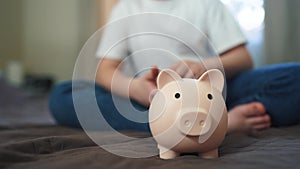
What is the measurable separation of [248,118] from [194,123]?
390 mm

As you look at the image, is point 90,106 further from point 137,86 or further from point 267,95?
point 267,95

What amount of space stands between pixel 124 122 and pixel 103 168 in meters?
0.37

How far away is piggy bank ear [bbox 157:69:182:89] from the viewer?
63 cm

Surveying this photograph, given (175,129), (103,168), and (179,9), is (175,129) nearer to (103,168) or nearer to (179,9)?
(103,168)

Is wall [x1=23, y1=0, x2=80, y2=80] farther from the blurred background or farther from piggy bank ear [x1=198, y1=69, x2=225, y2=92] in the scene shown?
piggy bank ear [x1=198, y1=69, x2=225, y2=92]

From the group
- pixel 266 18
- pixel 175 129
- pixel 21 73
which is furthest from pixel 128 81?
pixel 21 73

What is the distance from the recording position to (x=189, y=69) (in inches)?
28.2

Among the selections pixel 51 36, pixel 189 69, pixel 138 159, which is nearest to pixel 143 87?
pixel 189 69

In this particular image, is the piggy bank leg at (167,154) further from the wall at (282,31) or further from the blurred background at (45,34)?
the blurred background at (45,34)

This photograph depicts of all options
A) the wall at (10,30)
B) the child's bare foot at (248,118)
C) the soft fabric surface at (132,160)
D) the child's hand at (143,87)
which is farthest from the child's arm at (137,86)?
the wall at (10,30)

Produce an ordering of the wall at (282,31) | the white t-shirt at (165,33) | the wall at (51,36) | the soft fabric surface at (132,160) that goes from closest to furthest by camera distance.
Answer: the soft fabric surface at (132,160)
the white t-shirt at (165,33)
the wall at (282,31)
the wall at (51,36)

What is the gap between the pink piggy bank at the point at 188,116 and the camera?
1.89ft

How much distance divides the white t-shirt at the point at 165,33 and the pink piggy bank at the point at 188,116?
18 cm

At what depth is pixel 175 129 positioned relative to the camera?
0.59 m
